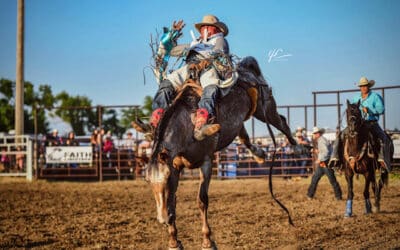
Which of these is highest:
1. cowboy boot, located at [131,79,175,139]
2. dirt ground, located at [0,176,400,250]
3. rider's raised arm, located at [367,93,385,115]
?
rider's raised arm, located at [367,93,385,115]

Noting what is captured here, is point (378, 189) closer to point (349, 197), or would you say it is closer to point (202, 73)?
point (349, 197)

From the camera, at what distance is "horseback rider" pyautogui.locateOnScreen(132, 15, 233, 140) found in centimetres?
480

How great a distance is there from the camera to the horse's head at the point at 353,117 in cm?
815

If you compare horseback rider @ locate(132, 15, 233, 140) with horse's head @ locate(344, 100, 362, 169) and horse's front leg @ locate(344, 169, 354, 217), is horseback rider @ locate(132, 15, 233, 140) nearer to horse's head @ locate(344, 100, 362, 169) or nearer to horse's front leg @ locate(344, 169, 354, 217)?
horse's head @ locate(344, 100, 362, 169)

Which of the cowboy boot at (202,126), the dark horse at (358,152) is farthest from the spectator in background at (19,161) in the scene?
the cowboy boot at (202,126)

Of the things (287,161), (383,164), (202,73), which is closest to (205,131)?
(202,73)

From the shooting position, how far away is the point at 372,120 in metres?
8.70

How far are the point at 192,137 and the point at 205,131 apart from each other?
348 mm

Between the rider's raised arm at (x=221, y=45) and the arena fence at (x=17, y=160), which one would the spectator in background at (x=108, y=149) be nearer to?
the arena fence at (x=17, y=160)

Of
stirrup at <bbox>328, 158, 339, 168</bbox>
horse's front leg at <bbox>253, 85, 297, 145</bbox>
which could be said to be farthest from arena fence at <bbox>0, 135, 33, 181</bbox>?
horse's front leg at <bbox>253, 85, 297, 145</bbox>

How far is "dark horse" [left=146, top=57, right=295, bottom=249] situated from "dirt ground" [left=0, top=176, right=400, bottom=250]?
1.08 metres

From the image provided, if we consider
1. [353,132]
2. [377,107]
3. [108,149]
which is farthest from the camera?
[108,149]

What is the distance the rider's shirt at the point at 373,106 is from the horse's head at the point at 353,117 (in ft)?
1.53

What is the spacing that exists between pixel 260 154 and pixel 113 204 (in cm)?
467
